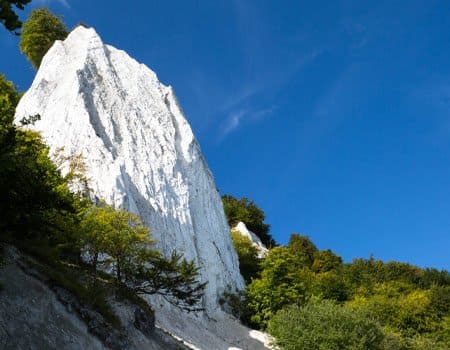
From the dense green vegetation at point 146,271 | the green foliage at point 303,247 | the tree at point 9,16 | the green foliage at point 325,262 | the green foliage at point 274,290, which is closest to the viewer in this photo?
the tree at point 9,16

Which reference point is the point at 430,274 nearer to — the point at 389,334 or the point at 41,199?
the point at 389,334

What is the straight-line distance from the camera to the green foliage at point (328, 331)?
1165 inches

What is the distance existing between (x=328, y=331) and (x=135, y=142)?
74.2 ft

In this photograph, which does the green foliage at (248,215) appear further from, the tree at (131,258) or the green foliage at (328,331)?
the tree at (131,258)

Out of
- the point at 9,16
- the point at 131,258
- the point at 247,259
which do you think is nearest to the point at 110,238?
the point at 131,258

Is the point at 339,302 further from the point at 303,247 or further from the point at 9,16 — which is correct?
the point at 9,16

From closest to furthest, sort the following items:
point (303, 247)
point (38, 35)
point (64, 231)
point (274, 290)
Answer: point (64, 231) → point (274, 290) → point (38, 35) → point (303, 247)

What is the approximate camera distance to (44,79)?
144 feet

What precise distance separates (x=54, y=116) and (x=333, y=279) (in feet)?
108

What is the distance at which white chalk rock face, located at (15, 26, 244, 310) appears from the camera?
3653 cm

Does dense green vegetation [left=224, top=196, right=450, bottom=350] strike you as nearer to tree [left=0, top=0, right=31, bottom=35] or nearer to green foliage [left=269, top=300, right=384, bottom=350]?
green foliage [left=269, top=300, right=384, bottom=350]

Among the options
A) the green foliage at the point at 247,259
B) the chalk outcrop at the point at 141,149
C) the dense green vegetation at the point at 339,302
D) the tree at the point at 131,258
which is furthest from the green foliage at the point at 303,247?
the tree at the point at 131,258

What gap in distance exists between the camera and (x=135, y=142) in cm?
4147

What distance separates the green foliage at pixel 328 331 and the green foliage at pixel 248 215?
38.9 metres
